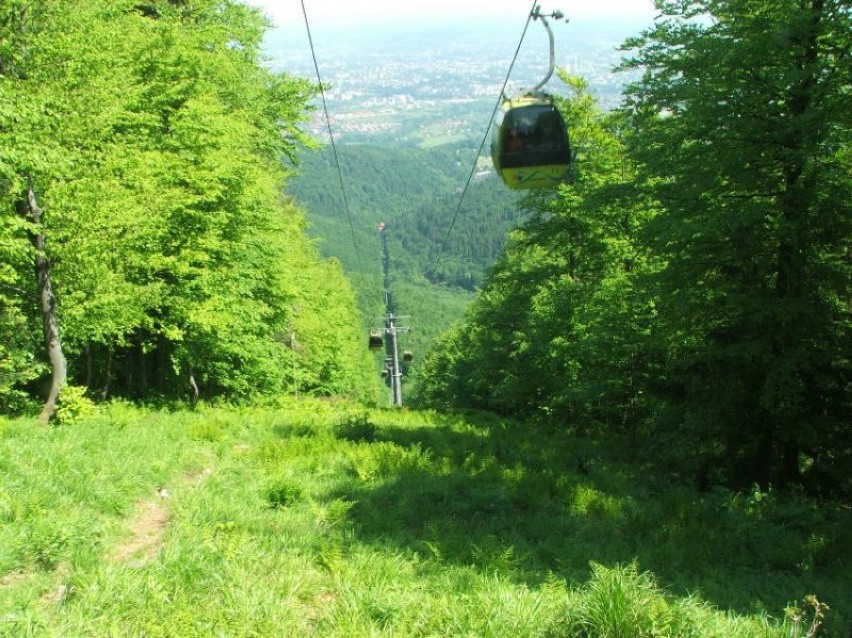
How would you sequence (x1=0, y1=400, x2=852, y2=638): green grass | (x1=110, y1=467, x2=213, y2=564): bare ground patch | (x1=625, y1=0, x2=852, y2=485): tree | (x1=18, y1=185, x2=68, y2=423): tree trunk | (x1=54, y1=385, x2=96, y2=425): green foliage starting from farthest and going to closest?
1. (x1=54, y1=385, x2=96, y2=425): green foliage
2. (x1=18, y1=185, x2=68, y2=423): tree trunk
3. (x1=625, y1=0, x2=852, y2=485): tree
4. (x1=110, y1=467, x2=213, y2=564): bare ground patch
5. (x1=0, y1=400, x2=852, y2=638): green grass

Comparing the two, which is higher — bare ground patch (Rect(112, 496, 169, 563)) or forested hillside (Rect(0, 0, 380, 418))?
forested hillside (Rect(0, 0, 380, 418))

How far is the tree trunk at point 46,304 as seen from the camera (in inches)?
424

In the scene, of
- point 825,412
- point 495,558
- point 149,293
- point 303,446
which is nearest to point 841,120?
point 825,412

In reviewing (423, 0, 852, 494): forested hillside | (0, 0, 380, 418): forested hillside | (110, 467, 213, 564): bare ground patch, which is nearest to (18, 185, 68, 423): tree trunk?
(0, 0, 380, 418): forested hillside

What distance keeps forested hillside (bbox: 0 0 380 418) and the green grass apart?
2.53 metres

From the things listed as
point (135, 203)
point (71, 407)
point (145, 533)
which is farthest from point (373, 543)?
point (135, 203)

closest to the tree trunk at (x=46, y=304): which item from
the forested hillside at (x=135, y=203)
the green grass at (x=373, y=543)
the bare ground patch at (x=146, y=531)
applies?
the forested hillside at (x=135, y=203)

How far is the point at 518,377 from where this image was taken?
20.8m

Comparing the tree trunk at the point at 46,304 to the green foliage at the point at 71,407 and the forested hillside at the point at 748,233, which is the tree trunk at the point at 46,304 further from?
the forested hillside at the point at 748,233

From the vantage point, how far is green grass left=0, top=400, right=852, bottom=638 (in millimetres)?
4430

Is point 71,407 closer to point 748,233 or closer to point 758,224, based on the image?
point 748,233

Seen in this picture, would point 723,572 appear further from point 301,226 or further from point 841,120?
point 301,226

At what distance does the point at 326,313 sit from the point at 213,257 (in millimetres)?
20700

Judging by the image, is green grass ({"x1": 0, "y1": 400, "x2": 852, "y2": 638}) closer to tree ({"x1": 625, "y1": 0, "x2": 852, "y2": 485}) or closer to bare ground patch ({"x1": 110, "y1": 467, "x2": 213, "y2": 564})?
bare ground patch ({"x1": 110, "y1": 467, "x2": 213, "y2": 564})
